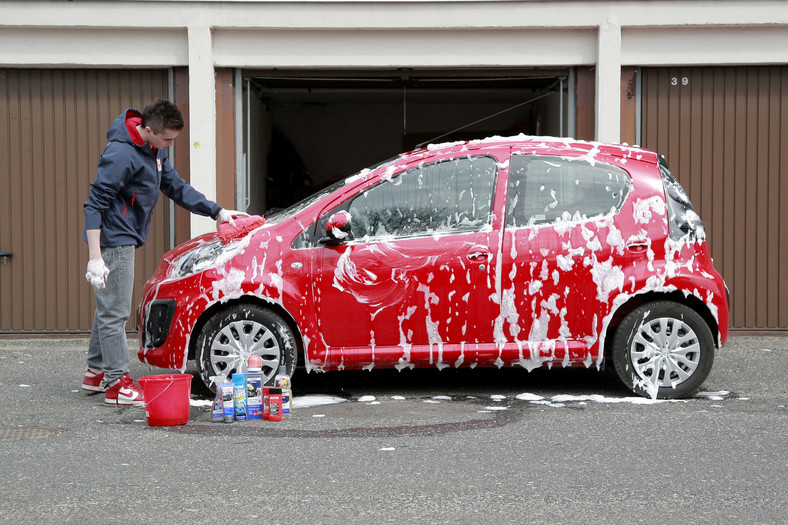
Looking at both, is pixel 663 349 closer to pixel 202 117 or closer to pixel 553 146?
pixel 553 146

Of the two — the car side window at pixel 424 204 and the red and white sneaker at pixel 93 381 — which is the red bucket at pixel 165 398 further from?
the car side window at pixel 424 204

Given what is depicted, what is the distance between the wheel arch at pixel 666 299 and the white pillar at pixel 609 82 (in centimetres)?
365

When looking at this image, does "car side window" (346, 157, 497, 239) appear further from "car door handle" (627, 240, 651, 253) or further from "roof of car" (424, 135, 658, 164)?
"car door handle" (627, 240, 651, 253)

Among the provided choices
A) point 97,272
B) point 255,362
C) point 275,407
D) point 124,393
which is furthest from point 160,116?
point 275,407

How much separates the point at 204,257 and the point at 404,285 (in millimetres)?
1358

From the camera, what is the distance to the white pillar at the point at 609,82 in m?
10.3

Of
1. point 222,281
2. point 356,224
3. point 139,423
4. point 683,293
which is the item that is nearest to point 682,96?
point 683,293

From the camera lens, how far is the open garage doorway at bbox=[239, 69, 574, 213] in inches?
428

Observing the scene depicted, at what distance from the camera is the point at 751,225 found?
10.4 metres

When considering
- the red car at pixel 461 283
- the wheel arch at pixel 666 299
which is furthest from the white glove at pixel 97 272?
the wheel arch at pixel 666 299

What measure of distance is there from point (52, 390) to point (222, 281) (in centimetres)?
174

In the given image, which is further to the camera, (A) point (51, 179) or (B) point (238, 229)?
(A) point (51, 179)

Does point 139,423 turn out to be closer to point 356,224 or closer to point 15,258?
point 356,224

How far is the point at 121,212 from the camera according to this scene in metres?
6.89
